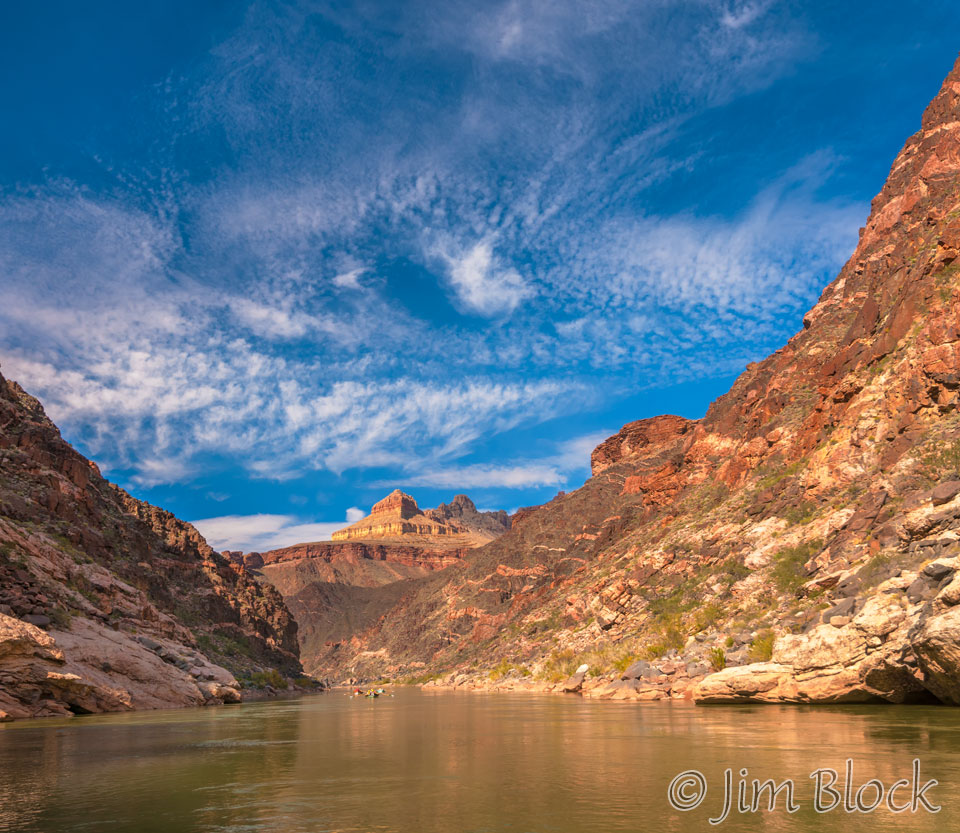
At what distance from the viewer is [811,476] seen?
44844 millimetres

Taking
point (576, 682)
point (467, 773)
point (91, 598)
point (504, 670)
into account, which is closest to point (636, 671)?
point (576, 682)

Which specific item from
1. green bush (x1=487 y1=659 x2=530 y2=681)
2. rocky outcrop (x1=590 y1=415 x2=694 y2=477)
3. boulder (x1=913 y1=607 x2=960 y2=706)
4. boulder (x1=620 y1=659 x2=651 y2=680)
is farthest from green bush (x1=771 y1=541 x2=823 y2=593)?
rocky outcrop (x1=590 y1=415 x2=694 y2=477)

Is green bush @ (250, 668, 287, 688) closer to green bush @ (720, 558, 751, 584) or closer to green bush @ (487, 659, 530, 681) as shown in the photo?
green bush @ (487, 659, 530, 681)

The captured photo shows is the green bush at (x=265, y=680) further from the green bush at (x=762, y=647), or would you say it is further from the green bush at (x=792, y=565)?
the green bush at (x=762, y=647)

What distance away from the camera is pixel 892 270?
177ft

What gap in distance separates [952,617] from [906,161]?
6899cm

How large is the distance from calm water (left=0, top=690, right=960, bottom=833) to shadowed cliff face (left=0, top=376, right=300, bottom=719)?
9.32 m

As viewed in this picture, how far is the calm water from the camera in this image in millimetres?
8172

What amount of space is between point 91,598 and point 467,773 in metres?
41.2

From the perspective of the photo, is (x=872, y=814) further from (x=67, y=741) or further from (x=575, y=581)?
(x=575, y=581)

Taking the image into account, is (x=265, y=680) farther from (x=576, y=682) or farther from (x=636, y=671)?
(x=636, y=671)

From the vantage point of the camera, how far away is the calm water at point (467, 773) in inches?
322

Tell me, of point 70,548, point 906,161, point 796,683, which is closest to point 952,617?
point 796,683

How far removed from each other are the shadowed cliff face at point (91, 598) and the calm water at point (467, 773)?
932cm
